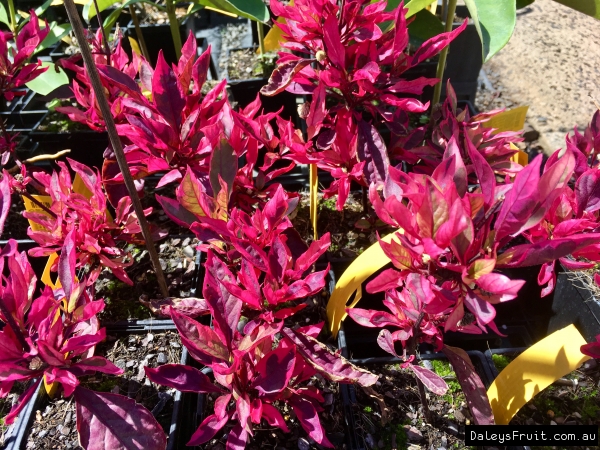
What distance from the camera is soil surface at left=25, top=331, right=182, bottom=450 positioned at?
856mm

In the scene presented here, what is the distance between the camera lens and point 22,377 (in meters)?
0.68

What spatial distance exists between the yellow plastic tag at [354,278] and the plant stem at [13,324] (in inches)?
21.2

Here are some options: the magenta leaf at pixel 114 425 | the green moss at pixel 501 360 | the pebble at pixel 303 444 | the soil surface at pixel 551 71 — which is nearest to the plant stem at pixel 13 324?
the magenta leaf at pixel 114 425

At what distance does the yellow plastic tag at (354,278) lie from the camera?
877 mm

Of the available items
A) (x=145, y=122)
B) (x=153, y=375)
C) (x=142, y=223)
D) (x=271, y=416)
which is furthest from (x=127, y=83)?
(x=271, y=416)

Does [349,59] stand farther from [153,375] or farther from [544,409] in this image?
[544,409]

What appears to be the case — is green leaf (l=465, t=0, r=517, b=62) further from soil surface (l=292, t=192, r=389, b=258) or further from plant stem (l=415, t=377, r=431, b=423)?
plant stem (l=415, t=377, r=431, b=423)

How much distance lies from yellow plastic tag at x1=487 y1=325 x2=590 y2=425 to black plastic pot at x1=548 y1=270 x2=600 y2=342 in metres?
0.26

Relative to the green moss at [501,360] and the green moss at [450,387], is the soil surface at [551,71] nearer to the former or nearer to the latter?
the green moss at [501,360]

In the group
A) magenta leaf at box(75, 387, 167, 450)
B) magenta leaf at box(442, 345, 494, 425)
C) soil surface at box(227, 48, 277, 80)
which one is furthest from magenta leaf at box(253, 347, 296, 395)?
soil surface at box(227, 48, 277, 80)

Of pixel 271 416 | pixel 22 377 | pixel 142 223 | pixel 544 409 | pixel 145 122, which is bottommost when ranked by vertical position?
pixel 544 409

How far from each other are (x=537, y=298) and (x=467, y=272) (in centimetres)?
74

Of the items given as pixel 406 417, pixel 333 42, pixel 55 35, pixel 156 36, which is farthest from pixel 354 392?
pixel 156 36

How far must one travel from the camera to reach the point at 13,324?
706mm
